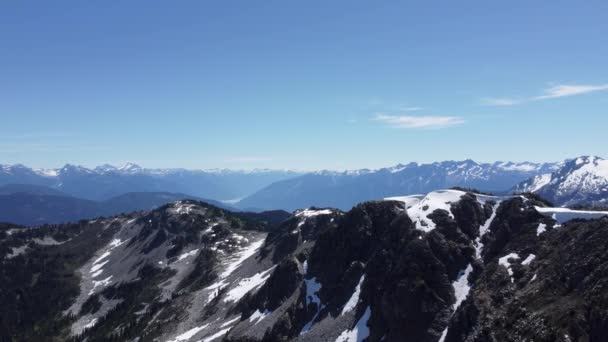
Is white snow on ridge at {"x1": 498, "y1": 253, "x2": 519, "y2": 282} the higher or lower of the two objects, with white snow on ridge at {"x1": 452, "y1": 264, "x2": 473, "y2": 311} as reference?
higher

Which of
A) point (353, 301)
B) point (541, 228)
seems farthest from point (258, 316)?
point (541, 228)

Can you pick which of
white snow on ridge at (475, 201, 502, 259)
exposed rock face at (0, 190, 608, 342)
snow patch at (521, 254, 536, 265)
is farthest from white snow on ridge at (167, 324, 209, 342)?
snow patch at (521, 254, 536, 265)

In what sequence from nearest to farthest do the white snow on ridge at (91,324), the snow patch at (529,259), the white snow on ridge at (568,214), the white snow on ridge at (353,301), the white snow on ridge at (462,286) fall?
the snow patch at (529,259)
the white snow on ridge at (462,286)
the white snow on ridge at (568,214)
the white snow on ridge at (353,301)
the white snow on ridge at (91,324)

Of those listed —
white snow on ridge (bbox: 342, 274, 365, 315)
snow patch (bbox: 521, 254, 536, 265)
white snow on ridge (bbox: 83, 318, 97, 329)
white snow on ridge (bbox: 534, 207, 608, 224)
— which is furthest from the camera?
white snow on ridge (bbox: 83, 318, 97, 329)

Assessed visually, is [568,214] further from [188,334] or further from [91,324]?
[91,324]

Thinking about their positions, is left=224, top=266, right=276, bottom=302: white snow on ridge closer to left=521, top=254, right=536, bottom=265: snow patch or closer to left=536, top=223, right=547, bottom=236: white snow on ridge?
left=521, top=254, right=536, bottom=265: snow patch

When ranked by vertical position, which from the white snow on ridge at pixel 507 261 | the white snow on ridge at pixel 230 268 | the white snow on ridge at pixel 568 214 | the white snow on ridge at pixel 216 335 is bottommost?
the white snow on ridge at pixel 216 335

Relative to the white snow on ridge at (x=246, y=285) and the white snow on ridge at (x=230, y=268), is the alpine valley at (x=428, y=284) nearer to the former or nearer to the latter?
the white snow on ridge at (x=246, y=285)

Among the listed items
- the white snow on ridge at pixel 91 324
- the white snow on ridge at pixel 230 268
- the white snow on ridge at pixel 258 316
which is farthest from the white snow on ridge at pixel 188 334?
the white snow on ridge at pixel 91 324

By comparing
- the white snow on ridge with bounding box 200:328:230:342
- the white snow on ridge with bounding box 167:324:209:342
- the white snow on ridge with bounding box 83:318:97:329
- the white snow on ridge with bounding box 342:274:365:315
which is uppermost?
the white snow on ridge with bounding box 342:274:365:315
